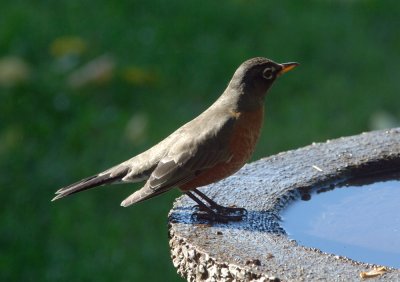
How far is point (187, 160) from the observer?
11.8 ft

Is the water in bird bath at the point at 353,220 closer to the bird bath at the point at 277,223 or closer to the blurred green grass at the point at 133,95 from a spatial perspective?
the bird bath at the point at 277,223

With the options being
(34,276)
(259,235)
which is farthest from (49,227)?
(259,235)

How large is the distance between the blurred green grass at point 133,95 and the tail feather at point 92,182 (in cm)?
184

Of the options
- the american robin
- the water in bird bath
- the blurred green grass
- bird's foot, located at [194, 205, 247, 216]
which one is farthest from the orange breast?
the blurred green grass

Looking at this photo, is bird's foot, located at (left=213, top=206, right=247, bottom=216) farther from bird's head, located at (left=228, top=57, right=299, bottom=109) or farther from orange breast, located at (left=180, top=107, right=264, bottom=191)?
bird's head, located at (left=228, top=57, right=299, bottom=109)

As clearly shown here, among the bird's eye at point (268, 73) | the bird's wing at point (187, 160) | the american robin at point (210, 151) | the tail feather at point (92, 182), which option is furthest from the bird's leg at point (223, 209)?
the bird's eye at point (268, 73)

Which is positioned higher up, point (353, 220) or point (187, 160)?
point (187, 160)

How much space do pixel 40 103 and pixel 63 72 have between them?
47 cm

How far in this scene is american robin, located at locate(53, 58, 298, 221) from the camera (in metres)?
3.56

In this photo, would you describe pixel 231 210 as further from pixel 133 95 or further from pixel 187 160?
pixel 133 95

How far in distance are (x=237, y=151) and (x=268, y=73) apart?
1.44 feet

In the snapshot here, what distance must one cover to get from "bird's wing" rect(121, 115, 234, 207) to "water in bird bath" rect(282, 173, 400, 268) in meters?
0.34

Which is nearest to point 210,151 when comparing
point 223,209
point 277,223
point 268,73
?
point 223,209

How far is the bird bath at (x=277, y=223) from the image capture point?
2941 millimetres
